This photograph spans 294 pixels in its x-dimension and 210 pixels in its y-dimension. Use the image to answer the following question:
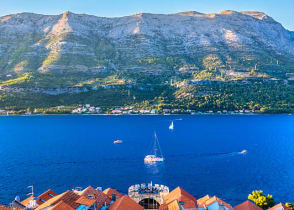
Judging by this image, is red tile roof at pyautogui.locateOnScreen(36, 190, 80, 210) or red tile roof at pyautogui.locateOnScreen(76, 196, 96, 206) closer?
red tile roof at pyautogui.locateOnScreen(36, 190, 80, 210)

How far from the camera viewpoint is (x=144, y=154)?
91000mm

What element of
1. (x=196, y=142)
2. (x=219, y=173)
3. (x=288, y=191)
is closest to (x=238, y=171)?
(x=219, y=173)

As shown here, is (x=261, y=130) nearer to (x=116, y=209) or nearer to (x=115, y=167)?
(x=115, y=167)

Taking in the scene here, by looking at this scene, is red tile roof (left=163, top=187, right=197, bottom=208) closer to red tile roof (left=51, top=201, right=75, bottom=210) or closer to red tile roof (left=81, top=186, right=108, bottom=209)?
red tile roof (left=81, top=186, right=108, bottom=209)

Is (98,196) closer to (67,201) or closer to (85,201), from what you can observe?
(85,201)

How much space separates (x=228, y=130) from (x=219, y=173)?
71.2 meters

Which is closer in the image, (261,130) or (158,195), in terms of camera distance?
(158,195)

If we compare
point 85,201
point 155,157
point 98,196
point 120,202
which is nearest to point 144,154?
point 155,157

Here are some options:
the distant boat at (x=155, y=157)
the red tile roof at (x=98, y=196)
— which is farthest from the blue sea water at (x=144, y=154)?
the red tile roof at (x=98, y=196)

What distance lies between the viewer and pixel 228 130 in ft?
460

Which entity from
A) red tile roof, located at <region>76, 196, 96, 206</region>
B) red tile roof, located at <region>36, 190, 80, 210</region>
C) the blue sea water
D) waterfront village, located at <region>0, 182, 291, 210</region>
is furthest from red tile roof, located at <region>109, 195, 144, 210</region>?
the blue sea water

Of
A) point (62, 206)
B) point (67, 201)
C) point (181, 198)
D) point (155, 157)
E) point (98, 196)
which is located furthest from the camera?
point (155, 157)

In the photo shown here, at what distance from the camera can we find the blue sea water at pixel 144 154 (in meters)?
64.2

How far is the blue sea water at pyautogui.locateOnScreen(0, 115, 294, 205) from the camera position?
64.2 meters
